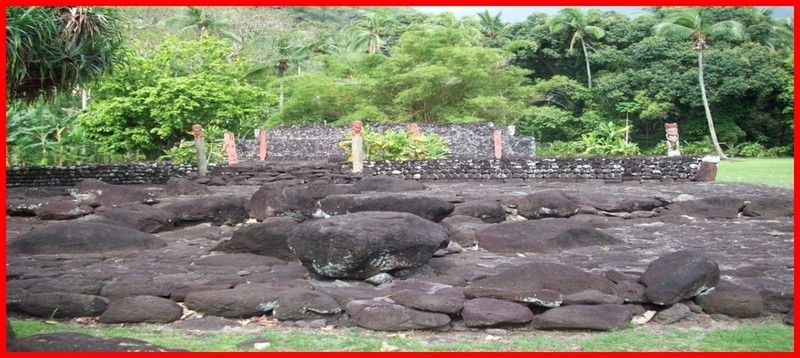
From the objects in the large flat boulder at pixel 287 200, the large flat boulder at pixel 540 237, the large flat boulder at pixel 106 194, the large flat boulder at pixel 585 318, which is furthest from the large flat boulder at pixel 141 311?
the large flat boulder at pixel 106 194

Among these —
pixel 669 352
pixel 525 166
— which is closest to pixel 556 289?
pixel 669 352

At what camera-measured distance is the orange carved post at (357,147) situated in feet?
59.0

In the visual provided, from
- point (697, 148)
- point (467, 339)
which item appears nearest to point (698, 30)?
point (697, 148)

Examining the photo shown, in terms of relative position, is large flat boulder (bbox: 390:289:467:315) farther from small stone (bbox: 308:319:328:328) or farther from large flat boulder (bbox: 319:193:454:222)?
large flat boulder (bbox: 319:193:454:222)

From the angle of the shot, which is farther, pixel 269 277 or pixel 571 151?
pixel 571 151

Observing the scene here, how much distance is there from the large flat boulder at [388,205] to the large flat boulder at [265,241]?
0.59 metres

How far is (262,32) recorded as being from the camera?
3853cm

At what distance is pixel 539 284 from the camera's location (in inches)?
241

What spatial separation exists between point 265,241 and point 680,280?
4420 millimetres

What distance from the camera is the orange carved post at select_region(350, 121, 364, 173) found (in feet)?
59.0

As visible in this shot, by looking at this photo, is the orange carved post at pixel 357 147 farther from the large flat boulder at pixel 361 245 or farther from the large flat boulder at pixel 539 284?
the large flat boulder at pixel 539 284

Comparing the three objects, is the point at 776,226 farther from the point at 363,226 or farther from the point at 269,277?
the point at 269,277

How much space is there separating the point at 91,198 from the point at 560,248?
354 inches

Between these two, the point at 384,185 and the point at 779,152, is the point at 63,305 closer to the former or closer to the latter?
→ the point at 384,185
